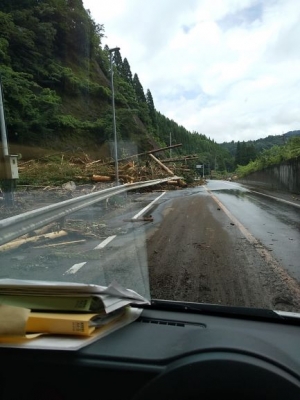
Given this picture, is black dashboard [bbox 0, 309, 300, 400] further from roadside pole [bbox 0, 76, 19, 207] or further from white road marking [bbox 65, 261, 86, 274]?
roadside pole [bbox 0, 76, 19, 207]

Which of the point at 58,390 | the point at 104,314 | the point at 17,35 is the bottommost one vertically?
the point at 58,390

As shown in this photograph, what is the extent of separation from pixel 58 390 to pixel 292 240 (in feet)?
18.8

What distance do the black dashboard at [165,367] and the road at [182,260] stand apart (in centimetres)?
140

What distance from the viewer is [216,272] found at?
14.0 feet

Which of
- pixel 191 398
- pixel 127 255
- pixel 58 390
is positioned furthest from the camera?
pixel 127 255

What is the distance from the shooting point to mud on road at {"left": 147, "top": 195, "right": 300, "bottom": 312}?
3.30 meters

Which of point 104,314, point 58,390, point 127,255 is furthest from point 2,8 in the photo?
point 58,390

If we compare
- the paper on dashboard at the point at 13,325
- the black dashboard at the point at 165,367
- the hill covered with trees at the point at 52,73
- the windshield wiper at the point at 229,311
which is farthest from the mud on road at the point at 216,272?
the hill covered with trees at the point at 52,73

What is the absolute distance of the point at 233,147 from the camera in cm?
10638

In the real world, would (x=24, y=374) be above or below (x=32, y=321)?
below

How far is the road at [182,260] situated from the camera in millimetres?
3479

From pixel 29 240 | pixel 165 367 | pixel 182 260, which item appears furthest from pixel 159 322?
pixel 29 240

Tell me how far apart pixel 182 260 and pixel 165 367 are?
3562mm

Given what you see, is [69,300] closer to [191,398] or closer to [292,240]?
[191,398]
